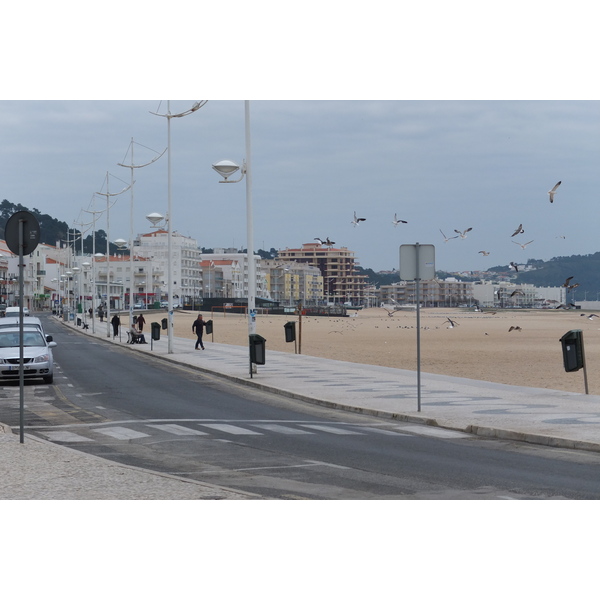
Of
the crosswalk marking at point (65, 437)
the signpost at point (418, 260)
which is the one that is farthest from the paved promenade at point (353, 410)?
the signpost at point (418, 260)

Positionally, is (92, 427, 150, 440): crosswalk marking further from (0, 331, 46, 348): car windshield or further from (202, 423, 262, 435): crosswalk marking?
(0, 331, 46, 348): car windshield

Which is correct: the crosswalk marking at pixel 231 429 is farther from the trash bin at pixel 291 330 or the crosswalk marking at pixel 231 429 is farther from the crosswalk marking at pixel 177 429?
the trash bin at pixel 291 330

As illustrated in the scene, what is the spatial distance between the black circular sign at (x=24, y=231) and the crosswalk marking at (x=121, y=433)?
324 cm

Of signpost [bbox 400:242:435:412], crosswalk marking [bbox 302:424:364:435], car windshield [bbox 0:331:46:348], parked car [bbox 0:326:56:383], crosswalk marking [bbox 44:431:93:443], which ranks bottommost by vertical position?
crosswalk marking [bbox 302:424:364:435]

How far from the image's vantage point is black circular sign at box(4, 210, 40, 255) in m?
13.0

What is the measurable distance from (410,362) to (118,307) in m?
164

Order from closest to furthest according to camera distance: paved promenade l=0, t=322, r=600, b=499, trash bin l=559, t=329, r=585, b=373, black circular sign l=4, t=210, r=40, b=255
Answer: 1. paved promenade l=0, t=322, r=600, b=499
2. black circular sign l=4, t=210, r=40, b=255
3. trash bin l=559, t=329, r=585, b=373

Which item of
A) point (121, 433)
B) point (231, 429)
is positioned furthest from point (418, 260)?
point (121, 433)

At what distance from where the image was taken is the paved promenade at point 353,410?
9.73 meters

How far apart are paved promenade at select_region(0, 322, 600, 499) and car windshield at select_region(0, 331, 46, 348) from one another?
531 centimetres

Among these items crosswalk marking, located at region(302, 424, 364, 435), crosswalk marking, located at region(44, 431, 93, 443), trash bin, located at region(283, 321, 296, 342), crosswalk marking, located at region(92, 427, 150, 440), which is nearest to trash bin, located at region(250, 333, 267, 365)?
trash bin, located at region(283, 321, 296, 342)

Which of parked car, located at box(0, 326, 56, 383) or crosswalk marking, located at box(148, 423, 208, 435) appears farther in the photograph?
parked car, located at box(0, 326, 56, 383)

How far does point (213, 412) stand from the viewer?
723 inches

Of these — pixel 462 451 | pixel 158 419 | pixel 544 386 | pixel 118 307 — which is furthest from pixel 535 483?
pixel 118 307
